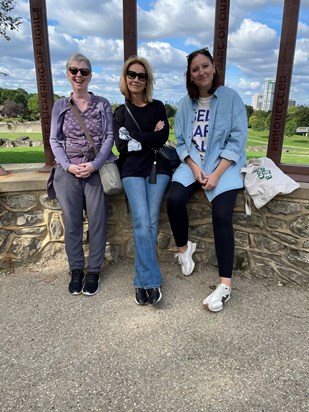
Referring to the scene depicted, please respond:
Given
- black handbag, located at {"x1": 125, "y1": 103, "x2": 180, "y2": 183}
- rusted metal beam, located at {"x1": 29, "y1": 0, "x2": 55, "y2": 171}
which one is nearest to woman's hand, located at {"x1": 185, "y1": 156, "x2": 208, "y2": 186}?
black handbag, located at {"x1": 125, "y1": 103, "x2": 180, "y2": 183}

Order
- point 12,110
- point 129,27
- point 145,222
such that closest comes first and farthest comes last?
point 145,222 → point 129,27 → point 12,110

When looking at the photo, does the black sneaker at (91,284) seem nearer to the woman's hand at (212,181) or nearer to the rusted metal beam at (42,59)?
the woman's hand at (212,181)

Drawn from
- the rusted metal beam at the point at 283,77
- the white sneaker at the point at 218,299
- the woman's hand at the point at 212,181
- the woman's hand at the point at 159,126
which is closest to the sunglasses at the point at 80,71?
the woman's hand at the point at 159,126

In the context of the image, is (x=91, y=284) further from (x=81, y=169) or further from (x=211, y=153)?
(x=211, y=153)

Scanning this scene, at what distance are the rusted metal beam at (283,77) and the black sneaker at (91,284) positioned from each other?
200 centimetres

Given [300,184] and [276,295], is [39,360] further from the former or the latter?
[300,184]

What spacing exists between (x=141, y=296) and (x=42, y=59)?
2.46 m

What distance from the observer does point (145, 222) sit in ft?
8.18

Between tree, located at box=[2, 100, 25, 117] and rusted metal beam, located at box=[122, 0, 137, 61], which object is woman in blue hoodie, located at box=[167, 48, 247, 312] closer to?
rusted metal beam, located at box=[122, 0, 137, 61]

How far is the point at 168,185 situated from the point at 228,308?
1.09m

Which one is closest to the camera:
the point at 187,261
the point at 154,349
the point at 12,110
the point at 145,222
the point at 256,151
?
the point at 154,349

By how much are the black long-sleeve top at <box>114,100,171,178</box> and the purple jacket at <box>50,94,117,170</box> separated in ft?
0.22

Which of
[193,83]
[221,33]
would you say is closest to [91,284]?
[193,83]

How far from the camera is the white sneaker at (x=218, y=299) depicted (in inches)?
92.6
